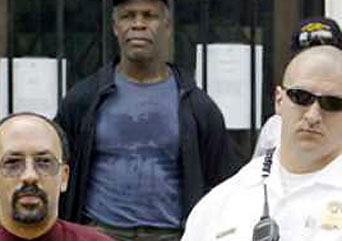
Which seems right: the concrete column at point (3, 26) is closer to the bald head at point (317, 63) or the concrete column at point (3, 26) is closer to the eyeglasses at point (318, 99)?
the bald head at point (317, 63)

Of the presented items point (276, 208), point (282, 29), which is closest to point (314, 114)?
point (276, 208)

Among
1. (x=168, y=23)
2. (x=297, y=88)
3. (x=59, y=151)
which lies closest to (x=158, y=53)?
(x=168, y=23)

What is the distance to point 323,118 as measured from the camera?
3439 millimetres

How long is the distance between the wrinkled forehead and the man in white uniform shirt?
59 centimetres

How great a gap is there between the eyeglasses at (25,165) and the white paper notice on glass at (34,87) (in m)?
2.03

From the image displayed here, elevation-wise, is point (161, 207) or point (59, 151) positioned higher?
point (59, 151)

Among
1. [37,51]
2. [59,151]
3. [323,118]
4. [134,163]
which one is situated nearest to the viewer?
[323,118]

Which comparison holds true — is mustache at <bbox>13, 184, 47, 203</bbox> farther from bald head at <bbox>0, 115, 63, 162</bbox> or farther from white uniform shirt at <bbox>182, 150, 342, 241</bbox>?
white uniform shirt at <bbox>182, 150, 342, 241</bbox>

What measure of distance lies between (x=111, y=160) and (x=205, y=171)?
40 cm

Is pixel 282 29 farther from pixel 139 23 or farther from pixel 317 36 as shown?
pixel 317 36

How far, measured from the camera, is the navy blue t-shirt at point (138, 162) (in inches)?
183

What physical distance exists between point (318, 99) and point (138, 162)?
4.44 feet

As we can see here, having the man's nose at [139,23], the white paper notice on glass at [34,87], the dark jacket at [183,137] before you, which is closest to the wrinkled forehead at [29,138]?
the dark jacket at [183,137]

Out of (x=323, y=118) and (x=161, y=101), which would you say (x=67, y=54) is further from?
(x=323, y=118)
